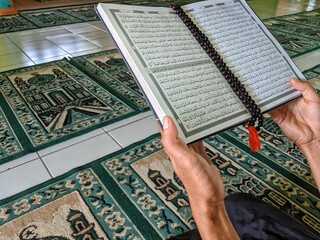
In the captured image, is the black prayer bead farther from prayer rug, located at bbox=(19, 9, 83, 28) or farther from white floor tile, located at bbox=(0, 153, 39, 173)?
prayer rug, located at bbox=(19, 9, 83, 28)

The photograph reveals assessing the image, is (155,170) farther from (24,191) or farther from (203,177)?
(203,177)

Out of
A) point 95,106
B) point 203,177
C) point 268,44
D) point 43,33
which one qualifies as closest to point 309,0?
point 43,33

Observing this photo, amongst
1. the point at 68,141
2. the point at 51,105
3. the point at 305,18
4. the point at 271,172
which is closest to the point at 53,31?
the point at 51,105

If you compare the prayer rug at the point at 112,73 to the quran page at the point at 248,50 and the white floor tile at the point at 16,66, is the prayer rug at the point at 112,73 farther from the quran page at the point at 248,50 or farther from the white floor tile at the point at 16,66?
the quran page at the point at 248,50

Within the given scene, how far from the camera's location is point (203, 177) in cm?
50

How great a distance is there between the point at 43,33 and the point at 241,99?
296cm

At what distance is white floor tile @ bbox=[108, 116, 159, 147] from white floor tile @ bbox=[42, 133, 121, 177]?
38mm

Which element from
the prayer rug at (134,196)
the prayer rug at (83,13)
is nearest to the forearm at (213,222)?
the prayer rug at (134,196)

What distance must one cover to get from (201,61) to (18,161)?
3.38ft

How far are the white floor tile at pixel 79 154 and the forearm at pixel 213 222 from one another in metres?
0.86

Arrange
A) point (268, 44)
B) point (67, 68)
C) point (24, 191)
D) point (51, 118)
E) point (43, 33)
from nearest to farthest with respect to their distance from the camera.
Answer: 1. point (268, 44)
2. point (24, 191)
3. point (51, 118)
4. point (67, 68)
5. point (43, 33)

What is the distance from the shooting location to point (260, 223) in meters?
0.76

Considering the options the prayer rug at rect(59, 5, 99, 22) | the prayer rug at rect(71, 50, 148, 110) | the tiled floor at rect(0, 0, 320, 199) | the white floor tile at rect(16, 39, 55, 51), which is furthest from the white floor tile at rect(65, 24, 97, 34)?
the prayer rug at rect(71, 50, 148, 110)

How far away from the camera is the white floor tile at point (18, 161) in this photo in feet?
4.21
